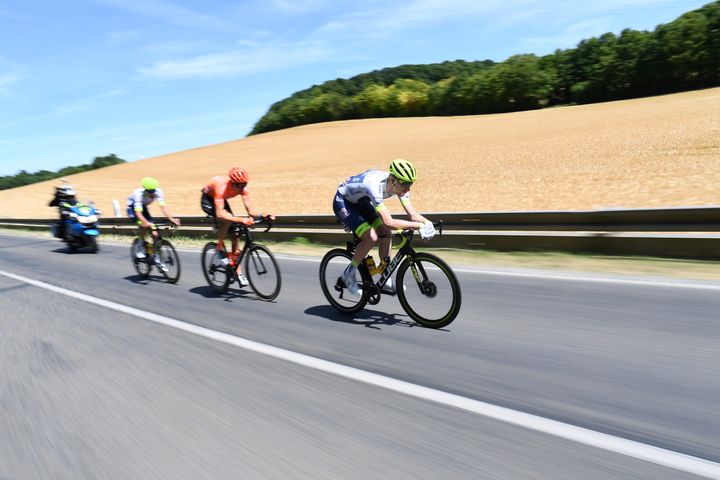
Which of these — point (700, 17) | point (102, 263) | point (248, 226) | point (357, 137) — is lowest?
point (102, 263)

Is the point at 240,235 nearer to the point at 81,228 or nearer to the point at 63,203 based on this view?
the point at 81,228

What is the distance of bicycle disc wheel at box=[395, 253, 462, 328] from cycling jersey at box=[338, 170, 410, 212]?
0.69 metres

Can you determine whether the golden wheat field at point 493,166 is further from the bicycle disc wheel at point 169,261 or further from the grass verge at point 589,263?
the bicycle disc wheel at point 169,261

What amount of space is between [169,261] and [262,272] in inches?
103

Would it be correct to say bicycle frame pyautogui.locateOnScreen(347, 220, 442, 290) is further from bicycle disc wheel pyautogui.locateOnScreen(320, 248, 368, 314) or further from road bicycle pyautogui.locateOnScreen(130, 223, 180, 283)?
road bicycle pyautogui.locateOnScreen(130, 223, 180, 283)

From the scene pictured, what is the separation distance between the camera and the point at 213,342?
522cm

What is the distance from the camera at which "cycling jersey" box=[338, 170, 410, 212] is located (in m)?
5.22

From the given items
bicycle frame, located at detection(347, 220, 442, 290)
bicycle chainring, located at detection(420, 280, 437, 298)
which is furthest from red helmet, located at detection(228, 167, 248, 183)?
bicycle chainring, located at detection(420, 280, 437, 298)

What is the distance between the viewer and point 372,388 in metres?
3.82

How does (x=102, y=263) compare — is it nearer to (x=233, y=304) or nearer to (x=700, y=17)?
(x=233, y=304)

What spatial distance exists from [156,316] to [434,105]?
84.6 m

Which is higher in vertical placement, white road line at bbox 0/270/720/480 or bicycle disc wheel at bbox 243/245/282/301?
bicycle disc wheel at bbox 243/245/282/301

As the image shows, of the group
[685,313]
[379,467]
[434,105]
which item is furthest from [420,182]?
[434,105]

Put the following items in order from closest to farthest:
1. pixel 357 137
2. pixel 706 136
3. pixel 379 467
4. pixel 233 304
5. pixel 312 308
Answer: pixel 379 467 → pixel 312 308 → pixel 233 304 → pixel 706 136 → pixel 357 137
